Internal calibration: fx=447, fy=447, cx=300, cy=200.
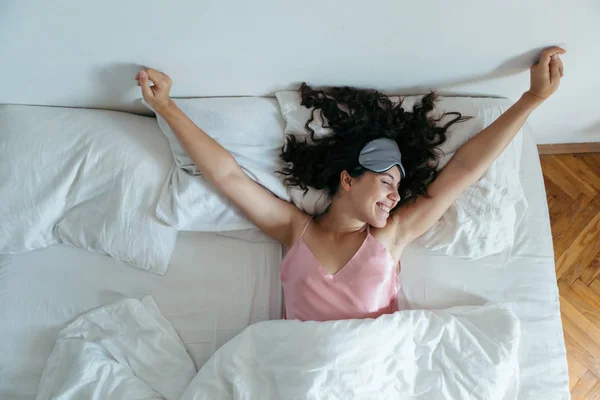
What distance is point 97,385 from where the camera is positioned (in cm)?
115

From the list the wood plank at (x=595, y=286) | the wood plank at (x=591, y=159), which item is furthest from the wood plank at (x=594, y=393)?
the wood plank at (x=591, y=159)

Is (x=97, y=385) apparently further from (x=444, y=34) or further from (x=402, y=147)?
(x=444, y=34)

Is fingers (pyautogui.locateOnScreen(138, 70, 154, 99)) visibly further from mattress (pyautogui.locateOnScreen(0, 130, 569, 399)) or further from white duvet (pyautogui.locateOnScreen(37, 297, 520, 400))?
white duvet (pyautogui.locateOnScreen(37, 297, 520, 400))

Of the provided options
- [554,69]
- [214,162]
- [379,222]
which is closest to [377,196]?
[379,222]

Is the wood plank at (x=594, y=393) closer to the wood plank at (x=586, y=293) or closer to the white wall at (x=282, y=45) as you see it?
the wood plank at (x=586, y=293)

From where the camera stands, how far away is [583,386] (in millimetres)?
1495

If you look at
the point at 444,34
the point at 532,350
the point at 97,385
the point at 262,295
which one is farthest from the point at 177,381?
the point at 444,34

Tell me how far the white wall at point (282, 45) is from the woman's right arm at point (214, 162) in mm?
73

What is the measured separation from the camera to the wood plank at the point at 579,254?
5.33 ft

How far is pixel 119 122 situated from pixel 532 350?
135cm

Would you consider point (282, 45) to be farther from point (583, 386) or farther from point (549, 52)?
point (583, 386)

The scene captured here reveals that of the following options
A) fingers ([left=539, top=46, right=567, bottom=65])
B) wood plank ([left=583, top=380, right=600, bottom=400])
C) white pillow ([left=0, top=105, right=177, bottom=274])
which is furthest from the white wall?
wood plank ([left=583, top=380, right=600, bottom=400])

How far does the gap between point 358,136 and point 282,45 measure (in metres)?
0.32

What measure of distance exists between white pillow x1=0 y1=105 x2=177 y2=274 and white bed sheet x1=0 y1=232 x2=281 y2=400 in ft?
0.19
